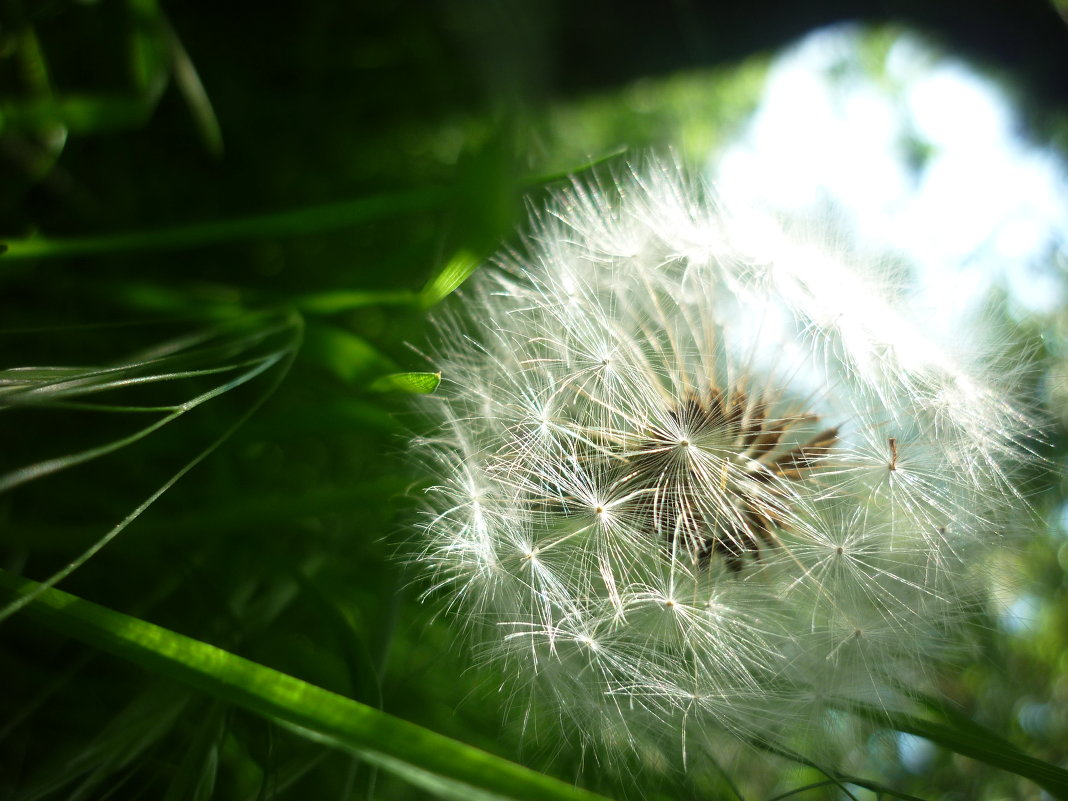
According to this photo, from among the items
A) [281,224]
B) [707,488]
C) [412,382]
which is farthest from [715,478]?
[281,224]

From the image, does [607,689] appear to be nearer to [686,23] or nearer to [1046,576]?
[1046,576]

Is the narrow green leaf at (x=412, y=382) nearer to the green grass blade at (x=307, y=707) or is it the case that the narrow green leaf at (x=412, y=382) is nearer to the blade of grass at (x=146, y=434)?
the blade of grass at (x=146, y=434)

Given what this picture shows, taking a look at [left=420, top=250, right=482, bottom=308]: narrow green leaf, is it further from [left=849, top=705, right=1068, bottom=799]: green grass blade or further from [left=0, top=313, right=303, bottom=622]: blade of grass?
[left=849, top=705, right=1068, bottom=799]: green grass blade

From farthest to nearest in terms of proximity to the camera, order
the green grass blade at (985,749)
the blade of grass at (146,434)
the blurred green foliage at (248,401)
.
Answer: the blurred green foliage at (248,401), the green grass blade at (985,749), the blade of grass at (146,434)

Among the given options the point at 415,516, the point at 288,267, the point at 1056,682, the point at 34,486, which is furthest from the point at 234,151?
the point at 1056,682

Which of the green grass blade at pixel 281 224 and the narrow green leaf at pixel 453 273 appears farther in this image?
the green grass blade at pixel 281 224

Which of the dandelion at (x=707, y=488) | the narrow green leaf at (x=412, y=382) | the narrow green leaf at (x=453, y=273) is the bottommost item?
the dandelion at (x=707, y=488)

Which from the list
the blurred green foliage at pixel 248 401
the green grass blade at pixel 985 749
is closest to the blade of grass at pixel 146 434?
the blurred green foliage at pixel 248 401

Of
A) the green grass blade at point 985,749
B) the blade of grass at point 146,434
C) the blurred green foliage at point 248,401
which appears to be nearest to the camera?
the blade of grass at point 146,434
